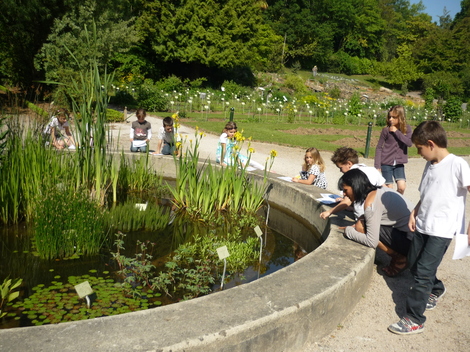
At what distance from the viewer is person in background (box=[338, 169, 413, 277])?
11.5 feet

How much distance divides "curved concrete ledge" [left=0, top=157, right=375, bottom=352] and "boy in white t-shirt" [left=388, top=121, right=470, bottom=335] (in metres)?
0.37

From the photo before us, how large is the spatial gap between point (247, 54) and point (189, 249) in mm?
26142

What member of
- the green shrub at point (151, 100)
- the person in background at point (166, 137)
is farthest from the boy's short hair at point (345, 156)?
the green shrub at point (151, 100)

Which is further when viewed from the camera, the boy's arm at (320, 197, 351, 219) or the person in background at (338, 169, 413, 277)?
the boy's arm at (320, 197, 351, 219)

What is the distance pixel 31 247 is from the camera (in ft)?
12.4

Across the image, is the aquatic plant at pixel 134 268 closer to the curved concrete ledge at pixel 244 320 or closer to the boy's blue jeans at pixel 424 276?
the curved concrete ledge at pixel 244 320

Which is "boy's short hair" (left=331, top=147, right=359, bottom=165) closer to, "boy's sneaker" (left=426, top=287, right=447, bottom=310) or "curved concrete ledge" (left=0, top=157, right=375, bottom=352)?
"curved concrete ledge" (left=0, top=157, right=375, bottom=352)

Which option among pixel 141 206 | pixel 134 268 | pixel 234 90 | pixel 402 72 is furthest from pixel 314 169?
pixel 402 72

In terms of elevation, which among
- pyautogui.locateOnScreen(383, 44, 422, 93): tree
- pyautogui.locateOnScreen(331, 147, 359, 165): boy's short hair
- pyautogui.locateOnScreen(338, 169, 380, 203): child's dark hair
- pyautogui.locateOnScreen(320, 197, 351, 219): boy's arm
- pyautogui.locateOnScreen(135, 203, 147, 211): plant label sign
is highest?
pyautogui.locateOnScreen(383, 44, 422, 93): tree

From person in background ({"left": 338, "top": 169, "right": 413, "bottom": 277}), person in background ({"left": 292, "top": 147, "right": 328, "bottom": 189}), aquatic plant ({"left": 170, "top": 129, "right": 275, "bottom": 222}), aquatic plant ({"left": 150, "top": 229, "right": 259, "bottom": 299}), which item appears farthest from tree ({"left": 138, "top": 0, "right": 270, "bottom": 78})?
person in background ({"left": 338, "top": 169, "right": 413, "bottom": 277})

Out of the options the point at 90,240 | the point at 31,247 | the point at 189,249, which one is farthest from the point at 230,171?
the point at 31,247

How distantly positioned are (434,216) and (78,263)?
2.46m

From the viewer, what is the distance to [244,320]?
2.32 metres

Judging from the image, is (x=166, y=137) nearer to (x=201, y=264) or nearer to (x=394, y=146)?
(x=394, y=146)
